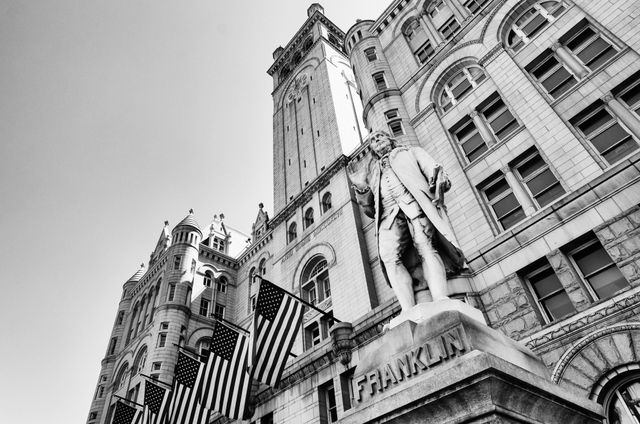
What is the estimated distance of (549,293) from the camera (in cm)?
1512

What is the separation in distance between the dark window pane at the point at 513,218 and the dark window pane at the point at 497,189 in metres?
1.44

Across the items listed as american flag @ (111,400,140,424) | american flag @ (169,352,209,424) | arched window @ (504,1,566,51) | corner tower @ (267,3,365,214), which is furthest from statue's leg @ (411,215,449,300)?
corner tower @ (267,3,365,214)

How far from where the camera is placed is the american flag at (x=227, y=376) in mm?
16297

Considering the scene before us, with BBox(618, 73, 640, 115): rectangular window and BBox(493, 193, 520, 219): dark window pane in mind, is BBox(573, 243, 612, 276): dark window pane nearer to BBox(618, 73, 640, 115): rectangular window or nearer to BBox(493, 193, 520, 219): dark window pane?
BBox(493, 193, 520, 219): dark window pane

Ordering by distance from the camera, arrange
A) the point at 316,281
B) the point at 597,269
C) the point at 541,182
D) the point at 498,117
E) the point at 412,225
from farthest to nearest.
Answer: the point at 316,281 < the point at 498,117 < the point at 541,182 < the point at 597,269 < the point at 412,225

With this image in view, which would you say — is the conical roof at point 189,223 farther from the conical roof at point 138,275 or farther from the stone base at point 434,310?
the stone base at point 434,310

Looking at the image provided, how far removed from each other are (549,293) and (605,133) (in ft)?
23.6

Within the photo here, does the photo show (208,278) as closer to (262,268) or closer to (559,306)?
(262,268)

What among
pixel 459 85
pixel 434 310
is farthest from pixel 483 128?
pixel 434 310

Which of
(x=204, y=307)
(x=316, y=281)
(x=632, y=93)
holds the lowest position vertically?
(x=632, y=93)

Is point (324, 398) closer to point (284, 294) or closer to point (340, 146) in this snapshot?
point (284, 294)

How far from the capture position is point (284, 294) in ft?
56.2

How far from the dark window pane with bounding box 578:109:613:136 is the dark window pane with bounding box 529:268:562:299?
6539 millimetres

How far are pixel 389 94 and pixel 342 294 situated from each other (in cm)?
1376
